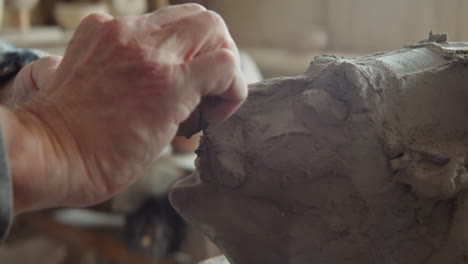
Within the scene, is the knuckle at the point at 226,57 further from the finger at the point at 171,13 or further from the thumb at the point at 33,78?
the thumb at the point at 33,78

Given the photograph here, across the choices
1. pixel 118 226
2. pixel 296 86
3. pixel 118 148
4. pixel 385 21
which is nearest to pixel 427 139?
pixel 296 86

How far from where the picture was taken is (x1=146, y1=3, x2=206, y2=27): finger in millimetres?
684

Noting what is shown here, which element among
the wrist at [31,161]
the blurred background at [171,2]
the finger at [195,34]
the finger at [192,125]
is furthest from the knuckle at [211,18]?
the blurred background at [171,2]

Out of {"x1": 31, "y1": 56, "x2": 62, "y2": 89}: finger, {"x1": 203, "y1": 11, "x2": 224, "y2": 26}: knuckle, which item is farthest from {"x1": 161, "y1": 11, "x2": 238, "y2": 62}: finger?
{"x1": 31, "y1": 56, "x2": 62, "y2": 89}: finger

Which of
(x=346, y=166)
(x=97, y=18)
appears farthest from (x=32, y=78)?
(x=346, y=166)

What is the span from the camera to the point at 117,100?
2.09 ft

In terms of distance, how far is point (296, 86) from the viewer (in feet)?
2.70

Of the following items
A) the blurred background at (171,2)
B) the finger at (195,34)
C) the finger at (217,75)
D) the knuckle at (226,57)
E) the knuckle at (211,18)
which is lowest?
the blurred background at (171,2)

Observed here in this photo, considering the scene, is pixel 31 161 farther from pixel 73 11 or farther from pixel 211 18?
pixel 73 11

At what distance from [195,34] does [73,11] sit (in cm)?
265

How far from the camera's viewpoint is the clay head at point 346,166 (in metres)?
0.74

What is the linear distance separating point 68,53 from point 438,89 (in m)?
0.48

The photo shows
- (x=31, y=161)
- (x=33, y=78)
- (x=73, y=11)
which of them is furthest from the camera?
(x=73, y=11)

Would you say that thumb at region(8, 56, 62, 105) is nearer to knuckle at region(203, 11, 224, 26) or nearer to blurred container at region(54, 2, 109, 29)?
knuckle at region(203, 11, 224, 26)
